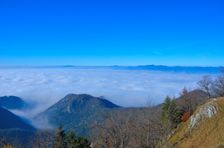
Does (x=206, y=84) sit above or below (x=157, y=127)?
above

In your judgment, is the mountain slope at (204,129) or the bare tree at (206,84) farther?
the bare tree at (206,84)

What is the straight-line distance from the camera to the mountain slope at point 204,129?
82.8 metres

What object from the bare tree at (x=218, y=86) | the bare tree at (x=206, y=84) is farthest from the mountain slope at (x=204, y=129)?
the bare tree at (x=218, y=86)

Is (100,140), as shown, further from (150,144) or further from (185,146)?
(185,146)

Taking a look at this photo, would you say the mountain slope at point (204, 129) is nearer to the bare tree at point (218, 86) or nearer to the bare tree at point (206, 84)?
the bare tree at point (206, 84)

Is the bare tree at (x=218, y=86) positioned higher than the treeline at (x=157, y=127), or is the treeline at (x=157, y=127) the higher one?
the bare tree at (x=218, y=86)

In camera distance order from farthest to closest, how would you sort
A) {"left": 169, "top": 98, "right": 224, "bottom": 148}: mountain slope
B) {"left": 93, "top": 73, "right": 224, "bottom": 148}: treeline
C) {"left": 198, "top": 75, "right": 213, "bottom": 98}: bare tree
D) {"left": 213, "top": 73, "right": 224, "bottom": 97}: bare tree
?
{"left": 213, "top": 73, "right": 224, "bottom": 97}: bare tree, {"left": 198, "top": 75, "right": 213, "bottom": 98}: bare tree, {"left": 93, "top": 73, "right": 224, "bottom": 148}: treeline, {"left": 169, "top": 98, "right": 224, "bottom": 148}: mountain slope

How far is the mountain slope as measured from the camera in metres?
82.8

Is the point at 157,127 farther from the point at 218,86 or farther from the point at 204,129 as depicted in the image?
the point at 218,86

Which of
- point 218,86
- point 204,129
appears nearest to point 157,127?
point 204,129

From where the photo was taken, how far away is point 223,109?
297 feet

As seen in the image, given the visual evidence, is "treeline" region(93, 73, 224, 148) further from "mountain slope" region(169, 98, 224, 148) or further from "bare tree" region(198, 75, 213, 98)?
"mountain slope" region(169, 98, 224, 148)

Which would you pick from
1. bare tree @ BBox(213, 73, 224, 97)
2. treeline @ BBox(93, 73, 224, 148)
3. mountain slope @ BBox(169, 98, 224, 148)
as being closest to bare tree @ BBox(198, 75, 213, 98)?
treeline @ BBox(93, 73, 224, 148)

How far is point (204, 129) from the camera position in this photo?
89.1 metres
